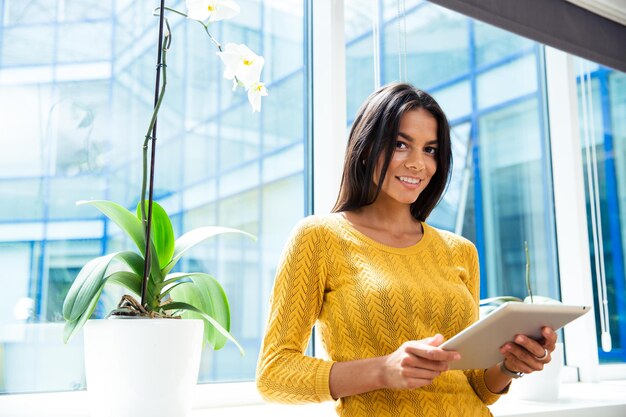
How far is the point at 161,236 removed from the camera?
1.31 metres

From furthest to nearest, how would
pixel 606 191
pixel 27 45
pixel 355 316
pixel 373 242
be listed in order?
pixel 606 191
pixel 27 45
pixel 373 242
pixel 355 316

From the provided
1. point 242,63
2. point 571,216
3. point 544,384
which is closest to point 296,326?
point 242,63

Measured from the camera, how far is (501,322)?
1.01 meters

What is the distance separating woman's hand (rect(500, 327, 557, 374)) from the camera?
1.13 m

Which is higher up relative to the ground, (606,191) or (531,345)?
(606,191)

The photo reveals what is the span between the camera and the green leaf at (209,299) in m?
1.36

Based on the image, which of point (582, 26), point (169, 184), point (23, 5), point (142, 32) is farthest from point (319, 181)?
point (582, 26)

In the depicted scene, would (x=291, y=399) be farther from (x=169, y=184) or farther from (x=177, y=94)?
(x=177, y=94)

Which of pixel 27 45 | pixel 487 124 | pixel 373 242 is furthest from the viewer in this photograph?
pixel 487 124

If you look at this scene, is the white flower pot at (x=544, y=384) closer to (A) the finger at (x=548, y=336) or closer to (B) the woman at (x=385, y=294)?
(B) the woman at (x=385, y=294)

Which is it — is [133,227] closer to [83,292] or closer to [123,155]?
[83,292]

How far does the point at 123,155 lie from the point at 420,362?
3.36ft

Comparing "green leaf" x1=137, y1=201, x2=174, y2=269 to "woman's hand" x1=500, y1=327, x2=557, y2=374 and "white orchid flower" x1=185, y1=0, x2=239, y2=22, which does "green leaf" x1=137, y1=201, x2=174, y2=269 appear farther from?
→ "woman's hand" x1=500, y1=327, x2=557, y2=374

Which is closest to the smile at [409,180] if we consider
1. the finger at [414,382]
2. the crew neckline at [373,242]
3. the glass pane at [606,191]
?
the crew neckline at [373,242]
